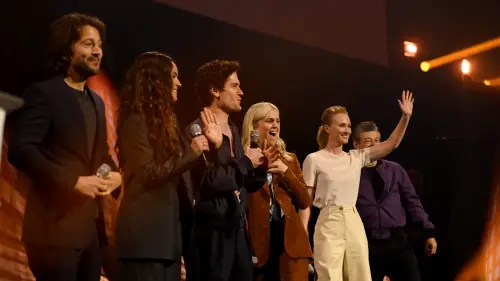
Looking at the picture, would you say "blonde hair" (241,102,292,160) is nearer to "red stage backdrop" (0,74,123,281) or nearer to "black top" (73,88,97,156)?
"red stage backdrop" (0,74,123,281)

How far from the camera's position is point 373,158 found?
3768 millimetres

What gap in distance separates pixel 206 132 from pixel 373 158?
1.77 metres

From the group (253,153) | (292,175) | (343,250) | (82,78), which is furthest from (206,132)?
(343,250)

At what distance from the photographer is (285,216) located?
3.05 metres

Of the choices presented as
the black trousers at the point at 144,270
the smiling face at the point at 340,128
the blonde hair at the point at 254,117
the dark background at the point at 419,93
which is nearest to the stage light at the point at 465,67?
the dark background at the point at 419,93

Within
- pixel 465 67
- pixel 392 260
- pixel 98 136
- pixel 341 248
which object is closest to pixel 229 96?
pixel 98 136

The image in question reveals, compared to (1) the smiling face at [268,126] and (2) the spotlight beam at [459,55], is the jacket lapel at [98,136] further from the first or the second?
(2) the spotlight beam at [459,55]

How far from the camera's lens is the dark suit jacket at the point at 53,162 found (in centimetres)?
176

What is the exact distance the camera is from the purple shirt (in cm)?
401

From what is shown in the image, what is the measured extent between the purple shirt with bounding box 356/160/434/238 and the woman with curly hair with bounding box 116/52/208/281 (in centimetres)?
210

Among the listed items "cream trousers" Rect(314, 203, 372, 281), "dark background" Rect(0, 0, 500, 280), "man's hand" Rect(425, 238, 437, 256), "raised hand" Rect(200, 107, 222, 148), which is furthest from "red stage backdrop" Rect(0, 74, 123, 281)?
"man's hand" Rect(425, 238, 437, 256)

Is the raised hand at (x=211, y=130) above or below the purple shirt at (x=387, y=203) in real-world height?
above

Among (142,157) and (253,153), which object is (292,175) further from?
(142,157)

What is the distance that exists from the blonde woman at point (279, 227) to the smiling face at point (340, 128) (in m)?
0.66
